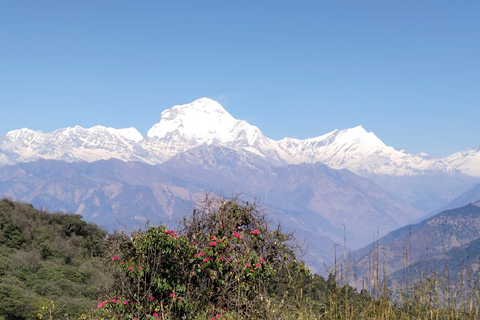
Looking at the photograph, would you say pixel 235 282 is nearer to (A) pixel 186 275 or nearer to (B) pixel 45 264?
(A) pixel 186 275

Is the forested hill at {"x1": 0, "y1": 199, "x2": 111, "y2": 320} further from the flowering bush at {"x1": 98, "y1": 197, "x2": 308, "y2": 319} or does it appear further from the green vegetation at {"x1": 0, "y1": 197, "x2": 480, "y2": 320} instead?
the green vegetation at {"x1": 0, "y1": 197, "x2": 480, "y2": 320}

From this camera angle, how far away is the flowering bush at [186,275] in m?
8.79

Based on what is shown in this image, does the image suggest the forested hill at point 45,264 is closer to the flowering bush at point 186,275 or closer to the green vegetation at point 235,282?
the flowering bush at point 186,275

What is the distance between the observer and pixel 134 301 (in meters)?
9.00

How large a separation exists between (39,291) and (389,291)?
Result: 21017mm

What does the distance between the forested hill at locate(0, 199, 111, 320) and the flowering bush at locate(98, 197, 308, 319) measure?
302cm

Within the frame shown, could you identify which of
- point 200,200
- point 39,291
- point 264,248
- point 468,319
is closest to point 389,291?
point 468,319

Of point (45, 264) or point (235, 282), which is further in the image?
point (45, 264)

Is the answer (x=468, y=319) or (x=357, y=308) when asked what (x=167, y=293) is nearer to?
(x=357, y=308)

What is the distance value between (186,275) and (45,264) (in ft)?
78.1

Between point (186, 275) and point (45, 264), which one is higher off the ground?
point (45, 264)

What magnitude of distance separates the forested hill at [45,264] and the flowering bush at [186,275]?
3.02 m

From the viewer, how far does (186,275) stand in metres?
9.12

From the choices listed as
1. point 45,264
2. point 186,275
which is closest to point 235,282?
point 186,275
